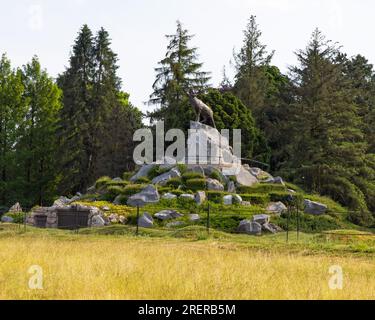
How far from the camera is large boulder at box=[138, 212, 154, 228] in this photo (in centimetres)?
2702

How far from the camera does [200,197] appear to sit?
1225 inches

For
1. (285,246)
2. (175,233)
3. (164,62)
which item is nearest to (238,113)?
(164,62)

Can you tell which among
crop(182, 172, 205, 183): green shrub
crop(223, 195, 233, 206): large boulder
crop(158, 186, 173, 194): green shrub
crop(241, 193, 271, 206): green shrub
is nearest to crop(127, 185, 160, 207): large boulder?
crop(158, 186, 173, 194): green shrub

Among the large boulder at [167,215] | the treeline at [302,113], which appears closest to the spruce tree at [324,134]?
the treeline at [302,113]

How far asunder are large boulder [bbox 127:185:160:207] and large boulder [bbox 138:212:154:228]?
3088 millimetres

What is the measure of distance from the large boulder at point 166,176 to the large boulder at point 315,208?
7798 mm

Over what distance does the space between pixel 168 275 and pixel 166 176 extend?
2448 centimetres

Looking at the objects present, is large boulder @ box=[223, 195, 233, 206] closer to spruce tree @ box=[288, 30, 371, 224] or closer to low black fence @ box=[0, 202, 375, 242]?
low black fence @ box=[0, 202, 375, 242]

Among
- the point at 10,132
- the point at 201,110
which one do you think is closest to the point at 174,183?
the point at 201,110

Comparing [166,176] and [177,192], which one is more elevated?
[166,176]

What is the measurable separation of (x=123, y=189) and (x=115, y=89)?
90.6 ft

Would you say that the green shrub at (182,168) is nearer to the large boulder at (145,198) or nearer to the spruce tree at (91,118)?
the large boulder at (145,198)

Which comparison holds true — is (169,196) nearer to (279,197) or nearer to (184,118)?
(279,197)

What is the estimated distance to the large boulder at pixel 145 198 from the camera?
3112cm
